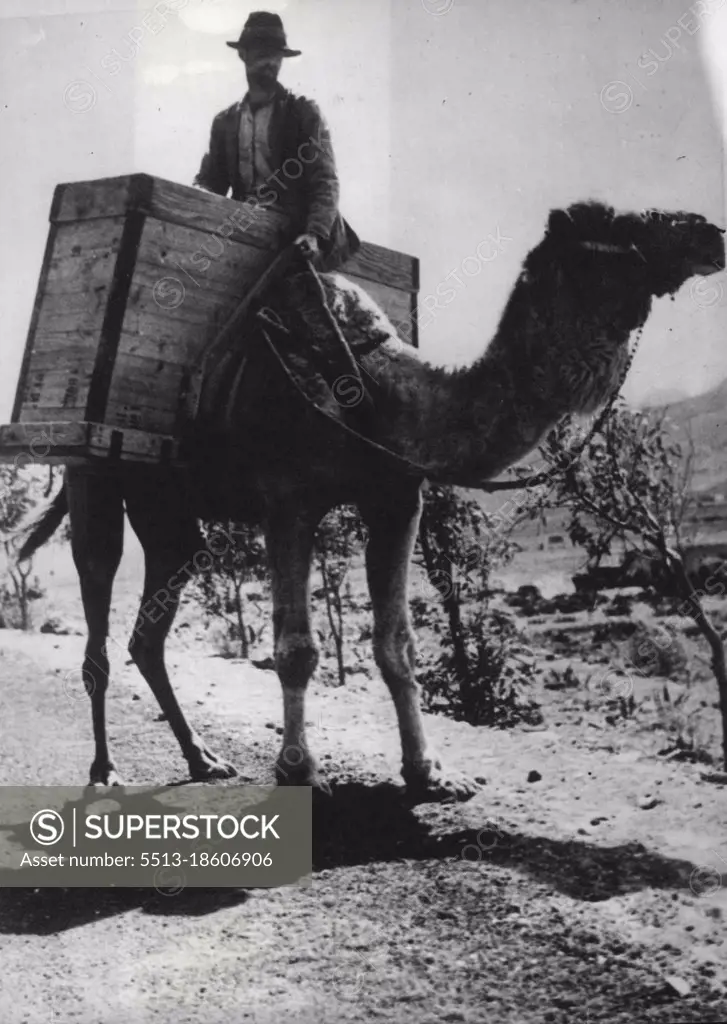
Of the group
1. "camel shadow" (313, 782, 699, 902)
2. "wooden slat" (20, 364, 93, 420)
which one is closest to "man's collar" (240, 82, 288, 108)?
"wooden slat" (20, 364, 93, 420)

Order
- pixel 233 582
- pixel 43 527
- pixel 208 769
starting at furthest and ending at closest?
pixel 233 582 → pixel 43 527 → pixel 208 769

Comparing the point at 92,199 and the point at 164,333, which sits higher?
the point at 92,199

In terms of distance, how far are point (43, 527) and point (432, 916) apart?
275 cm

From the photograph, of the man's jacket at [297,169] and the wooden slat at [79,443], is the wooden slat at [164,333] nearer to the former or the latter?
the wooden slat at [79,443]

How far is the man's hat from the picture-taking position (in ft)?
15.6

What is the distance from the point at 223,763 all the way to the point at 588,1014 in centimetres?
225

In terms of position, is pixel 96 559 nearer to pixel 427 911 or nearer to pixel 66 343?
pixel 66 343

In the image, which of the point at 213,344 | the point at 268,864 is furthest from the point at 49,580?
the point at 268,864

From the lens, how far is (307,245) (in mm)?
4707

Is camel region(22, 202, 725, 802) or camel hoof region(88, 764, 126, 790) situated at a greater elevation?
camel region(22, 202, 725, 802)

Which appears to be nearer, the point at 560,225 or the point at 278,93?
the point at 560,225

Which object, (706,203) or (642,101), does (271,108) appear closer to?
(642,101)

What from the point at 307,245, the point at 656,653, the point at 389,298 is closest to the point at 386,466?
the point at 307,245

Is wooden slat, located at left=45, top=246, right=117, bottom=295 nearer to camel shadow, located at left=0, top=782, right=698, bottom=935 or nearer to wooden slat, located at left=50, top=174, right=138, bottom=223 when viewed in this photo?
wooden slat, located at left=50, top=174, right=138, bottom=223
